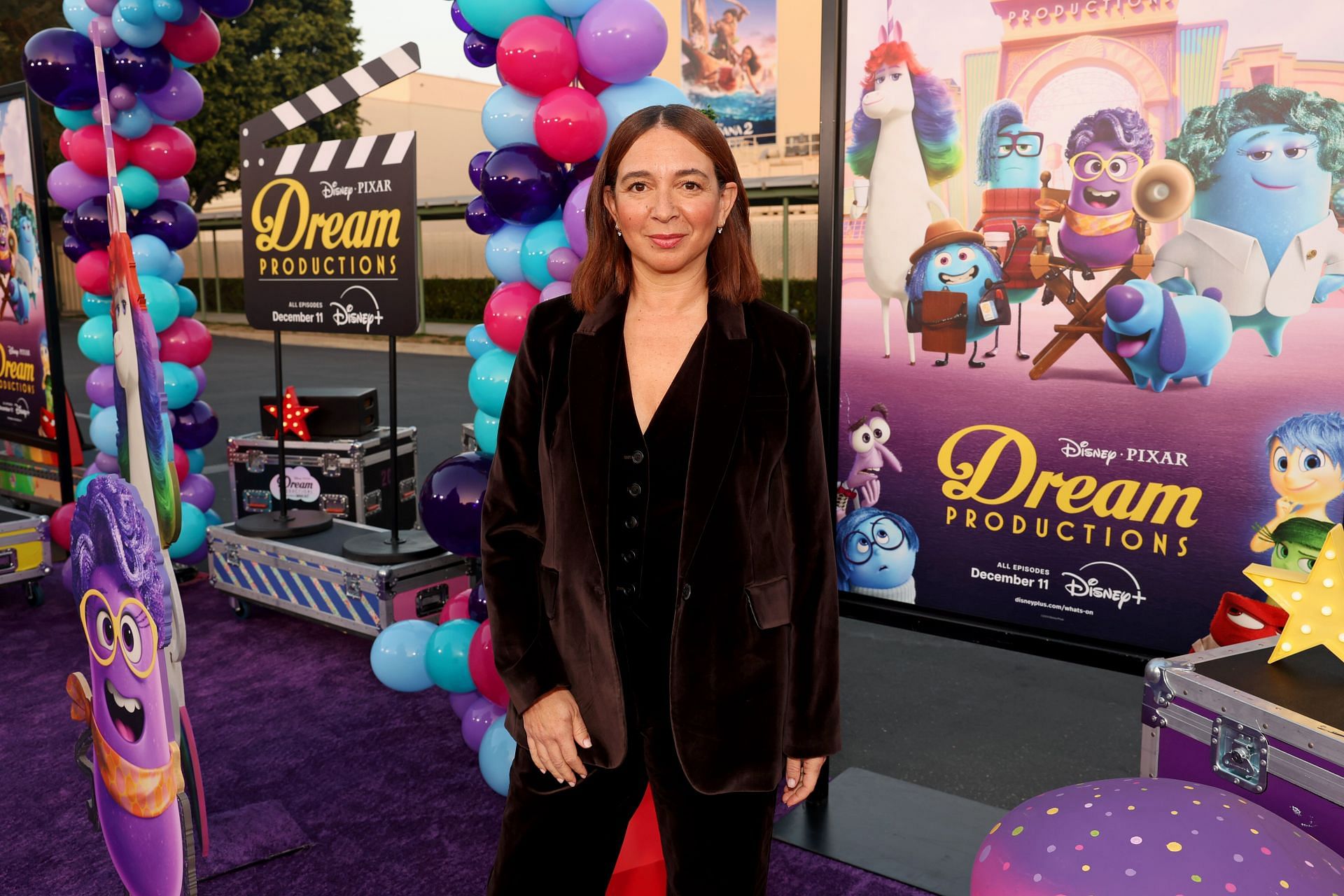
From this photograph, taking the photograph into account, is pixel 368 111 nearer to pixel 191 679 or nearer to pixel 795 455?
pixel 191 679

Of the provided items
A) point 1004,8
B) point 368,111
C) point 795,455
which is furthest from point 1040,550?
point 368,111

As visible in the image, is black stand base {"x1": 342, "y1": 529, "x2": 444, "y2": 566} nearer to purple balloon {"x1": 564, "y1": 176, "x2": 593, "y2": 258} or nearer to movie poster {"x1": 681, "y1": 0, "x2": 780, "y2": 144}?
purple balloon {"x1": 564, "y1": 176, "x2": 593, "y2": 258}

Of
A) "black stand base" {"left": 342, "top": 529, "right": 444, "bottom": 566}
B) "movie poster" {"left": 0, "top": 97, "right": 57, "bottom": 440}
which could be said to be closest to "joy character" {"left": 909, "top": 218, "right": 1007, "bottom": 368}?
"black stand base" {"left": 342, "top": 529, "right": 444, "bottom": 566}

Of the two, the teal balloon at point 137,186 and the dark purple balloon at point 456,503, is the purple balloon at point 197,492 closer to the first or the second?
the teal balloon at point 137,186

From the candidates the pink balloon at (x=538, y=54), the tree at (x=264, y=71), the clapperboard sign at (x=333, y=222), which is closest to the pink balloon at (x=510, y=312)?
the clapperboard sign at (x=333, y=222)

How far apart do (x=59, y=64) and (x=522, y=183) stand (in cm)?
299

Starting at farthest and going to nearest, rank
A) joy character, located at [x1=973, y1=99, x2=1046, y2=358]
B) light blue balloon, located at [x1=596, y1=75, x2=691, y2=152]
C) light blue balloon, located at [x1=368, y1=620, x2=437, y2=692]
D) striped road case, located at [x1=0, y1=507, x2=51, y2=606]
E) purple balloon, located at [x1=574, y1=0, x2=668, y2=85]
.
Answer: striped road case, located at [x1=0, y1=507, x2=51, y2=606] → light blue balloon, located at [x1=368, y1=620, x2=437, y2=692] → light blue balloon, located at [x1=596, y1=75, x2=691, y2=152] → purple balloon, located at [x1=574, y1=0, x2=668, y2=85] → joy character, located at [x1=973, y1=99, x2=1046, y2=358]

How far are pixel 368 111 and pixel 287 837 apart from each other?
106 ft

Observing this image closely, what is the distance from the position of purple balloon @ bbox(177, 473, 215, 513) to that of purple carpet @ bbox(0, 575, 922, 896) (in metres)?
0.89

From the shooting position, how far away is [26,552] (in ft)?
16.9

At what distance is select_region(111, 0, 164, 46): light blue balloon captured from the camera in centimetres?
475

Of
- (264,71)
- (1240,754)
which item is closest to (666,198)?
(1240,754)

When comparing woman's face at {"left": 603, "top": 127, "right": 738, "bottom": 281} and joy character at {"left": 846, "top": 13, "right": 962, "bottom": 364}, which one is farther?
joy character at {"left": 846, "top": 13, "right": 962, "bottom": 364}

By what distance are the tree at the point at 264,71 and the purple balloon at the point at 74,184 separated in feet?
48.9
